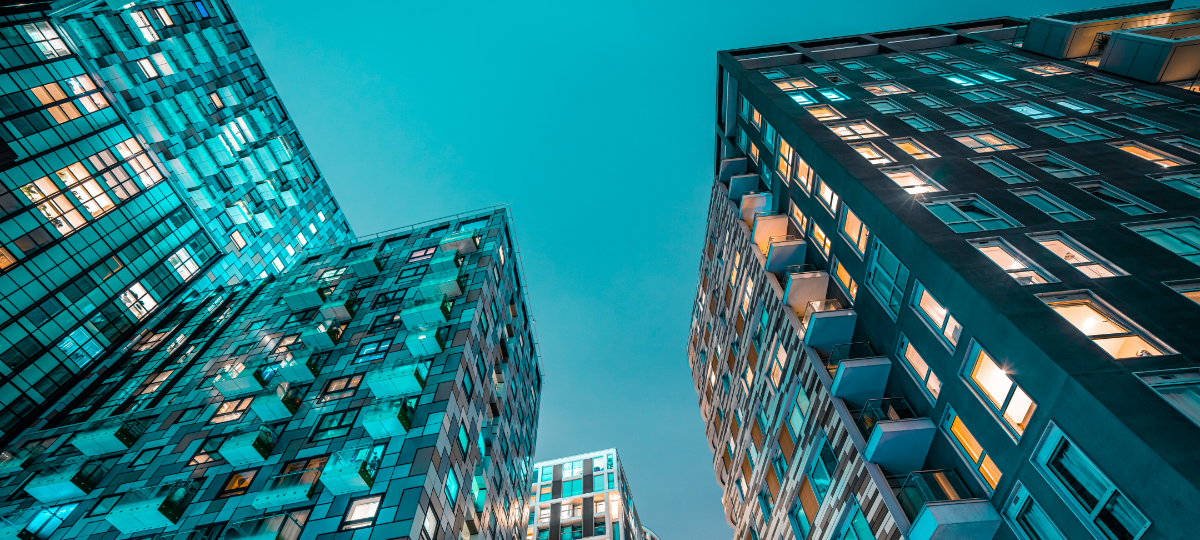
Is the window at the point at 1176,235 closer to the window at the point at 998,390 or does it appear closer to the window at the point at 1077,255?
the window at the point at 1077,255

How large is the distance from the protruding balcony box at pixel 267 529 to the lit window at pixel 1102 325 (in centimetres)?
3250

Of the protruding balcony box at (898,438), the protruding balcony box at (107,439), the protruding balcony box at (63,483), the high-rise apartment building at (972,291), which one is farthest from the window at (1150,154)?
the protruding balcony box at (107,439)

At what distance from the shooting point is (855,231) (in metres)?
25.4

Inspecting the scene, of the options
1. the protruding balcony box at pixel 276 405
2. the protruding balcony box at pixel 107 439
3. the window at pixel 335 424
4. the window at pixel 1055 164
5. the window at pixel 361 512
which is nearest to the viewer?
the window at pixel 1055 164

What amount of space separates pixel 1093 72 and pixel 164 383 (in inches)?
2930

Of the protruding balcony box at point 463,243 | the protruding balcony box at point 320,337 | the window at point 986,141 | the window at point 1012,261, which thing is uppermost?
the window at point 986,141

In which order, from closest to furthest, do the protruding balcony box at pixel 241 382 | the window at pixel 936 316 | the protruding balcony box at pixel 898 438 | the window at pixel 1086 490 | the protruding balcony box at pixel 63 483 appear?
the window at pixel 1086 490
the window at pixel 936 316
the protruding balcony box at pixel 898 438
the protruding balcony box at pixel 63 483
the protruding balcony box at pixel 241 382

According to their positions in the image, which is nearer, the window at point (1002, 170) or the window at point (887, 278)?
the window at point (887, 278)

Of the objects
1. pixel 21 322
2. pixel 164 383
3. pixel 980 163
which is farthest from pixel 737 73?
pixel 21 322

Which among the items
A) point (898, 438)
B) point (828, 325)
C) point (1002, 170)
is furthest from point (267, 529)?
point (1002, 170)

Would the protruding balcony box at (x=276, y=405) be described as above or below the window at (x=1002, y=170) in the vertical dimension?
below

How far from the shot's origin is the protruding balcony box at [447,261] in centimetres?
3962

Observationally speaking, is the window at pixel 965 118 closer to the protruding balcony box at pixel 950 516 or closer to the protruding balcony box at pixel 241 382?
the protruding balcony box at pixel 950 516

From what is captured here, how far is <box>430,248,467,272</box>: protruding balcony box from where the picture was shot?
39.6 metres
